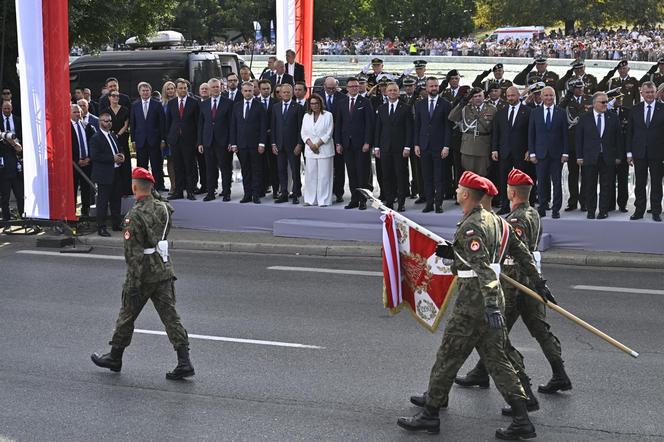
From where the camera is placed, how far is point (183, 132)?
734 inches

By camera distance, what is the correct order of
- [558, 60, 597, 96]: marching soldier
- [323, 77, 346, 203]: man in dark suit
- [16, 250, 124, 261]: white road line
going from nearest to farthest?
[16, 250, 124, 261]: white road line → [323, 77, 346, 203]: man in dark suit → [558, 60, 597, 96]: marching soldier

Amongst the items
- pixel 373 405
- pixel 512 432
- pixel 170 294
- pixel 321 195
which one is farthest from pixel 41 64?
pixel 512 432

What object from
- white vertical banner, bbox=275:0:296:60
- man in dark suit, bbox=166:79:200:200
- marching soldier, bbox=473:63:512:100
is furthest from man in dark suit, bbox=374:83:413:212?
white vertical banner, bbox=275:0:296:60

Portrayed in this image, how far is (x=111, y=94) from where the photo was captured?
62.8 feet

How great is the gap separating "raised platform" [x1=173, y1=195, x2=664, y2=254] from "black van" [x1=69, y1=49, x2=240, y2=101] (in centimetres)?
915

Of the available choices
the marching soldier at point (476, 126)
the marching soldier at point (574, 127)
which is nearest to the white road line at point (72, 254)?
the marching soldier at point (476, 126)

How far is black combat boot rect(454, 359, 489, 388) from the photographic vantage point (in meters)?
9.74

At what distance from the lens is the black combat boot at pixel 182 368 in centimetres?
998

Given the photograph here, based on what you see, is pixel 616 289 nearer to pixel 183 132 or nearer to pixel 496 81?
pixel 496 81

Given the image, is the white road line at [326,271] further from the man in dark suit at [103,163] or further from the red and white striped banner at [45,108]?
the red and white striped banner at [45,108]

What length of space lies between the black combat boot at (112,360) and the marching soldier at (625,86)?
10.9 m

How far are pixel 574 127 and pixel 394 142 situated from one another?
9.13 feet

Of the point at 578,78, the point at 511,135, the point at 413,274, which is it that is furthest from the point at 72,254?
the point at 578,78

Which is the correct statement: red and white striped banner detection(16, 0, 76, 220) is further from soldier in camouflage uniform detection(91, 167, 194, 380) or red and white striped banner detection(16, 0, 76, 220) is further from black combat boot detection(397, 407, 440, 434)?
black combat boot detection(397, 407, 440, 434)
